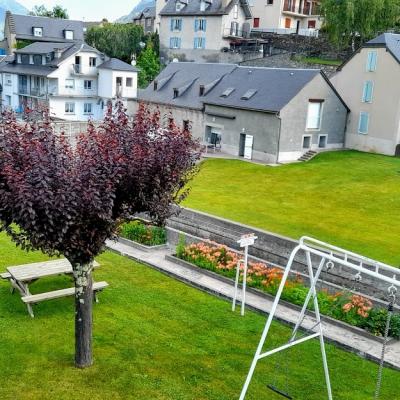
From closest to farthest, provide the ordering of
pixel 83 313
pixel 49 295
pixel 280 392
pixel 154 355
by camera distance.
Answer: pixel 280 392
pixel 83 313
pixel 154 355
pixel 49 295

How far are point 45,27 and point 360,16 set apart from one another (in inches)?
1684

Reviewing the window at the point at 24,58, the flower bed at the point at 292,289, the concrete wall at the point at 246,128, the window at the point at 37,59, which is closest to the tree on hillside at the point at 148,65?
the window at the point at 37,59

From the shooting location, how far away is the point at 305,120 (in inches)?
1549

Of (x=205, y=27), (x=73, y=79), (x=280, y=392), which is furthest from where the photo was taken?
(x=205, y=27)

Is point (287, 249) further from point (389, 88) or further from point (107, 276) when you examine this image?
point (389, 88)

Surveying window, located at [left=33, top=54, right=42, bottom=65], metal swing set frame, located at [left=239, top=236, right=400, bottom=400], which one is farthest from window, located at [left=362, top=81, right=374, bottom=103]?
window, located at [left=33, top=54, right=42, bottom=65]

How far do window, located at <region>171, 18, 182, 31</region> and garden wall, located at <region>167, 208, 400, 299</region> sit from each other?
5266cm

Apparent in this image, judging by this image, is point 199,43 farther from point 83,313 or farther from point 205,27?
point 83,313

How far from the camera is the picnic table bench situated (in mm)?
12516

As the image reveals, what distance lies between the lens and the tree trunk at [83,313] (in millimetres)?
9984

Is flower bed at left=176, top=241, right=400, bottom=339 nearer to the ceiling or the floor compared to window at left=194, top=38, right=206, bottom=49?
nearer to the floor

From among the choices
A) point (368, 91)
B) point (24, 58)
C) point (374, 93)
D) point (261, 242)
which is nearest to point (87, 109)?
point (24, 58)

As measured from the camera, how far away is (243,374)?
10.7 meters

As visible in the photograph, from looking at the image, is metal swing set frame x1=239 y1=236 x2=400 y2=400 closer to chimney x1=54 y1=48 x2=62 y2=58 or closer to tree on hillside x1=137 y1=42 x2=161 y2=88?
chimney x1=54 y1=48 x2=62 y2=58
